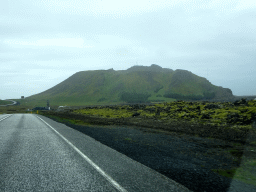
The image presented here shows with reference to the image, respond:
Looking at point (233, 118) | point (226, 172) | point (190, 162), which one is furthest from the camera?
point (233, 118)

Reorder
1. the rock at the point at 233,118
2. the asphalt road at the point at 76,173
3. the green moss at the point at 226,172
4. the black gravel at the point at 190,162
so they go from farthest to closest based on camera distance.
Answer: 1. the rock at the point at 233,118
2. the green moss at the point at 226,172
3. the black gravel at the point at 190,162
4. the asphalt road at the point at 76,173

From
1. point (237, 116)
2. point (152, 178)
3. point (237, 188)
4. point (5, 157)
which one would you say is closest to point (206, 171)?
point (237, 188)

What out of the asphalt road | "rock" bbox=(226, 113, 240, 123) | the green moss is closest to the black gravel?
the green moss

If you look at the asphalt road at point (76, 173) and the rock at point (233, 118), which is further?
the rock at point (233, 118)

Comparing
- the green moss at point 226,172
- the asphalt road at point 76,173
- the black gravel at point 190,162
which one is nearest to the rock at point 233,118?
the black gravel at point 190,162

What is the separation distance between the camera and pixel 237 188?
5023 millimetres

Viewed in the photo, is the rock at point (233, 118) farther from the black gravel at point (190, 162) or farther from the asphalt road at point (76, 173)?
the asphalt road at point (76, 173)

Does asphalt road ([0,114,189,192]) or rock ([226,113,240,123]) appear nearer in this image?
asphalt road ([0,114,189,192])

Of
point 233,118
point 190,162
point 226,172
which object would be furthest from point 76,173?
point 233,118

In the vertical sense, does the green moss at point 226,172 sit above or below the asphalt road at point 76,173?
below

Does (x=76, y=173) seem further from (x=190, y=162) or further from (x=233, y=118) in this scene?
(x=233, y=118)

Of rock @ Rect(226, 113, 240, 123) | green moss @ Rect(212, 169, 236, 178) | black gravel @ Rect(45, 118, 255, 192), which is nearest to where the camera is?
black gravel @ Rect(45, 118, 255, 192)

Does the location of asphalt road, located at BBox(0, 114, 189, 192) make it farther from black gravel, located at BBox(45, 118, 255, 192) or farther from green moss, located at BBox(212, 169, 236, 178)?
green moss, located at BBox(212, 169, 236, 178)

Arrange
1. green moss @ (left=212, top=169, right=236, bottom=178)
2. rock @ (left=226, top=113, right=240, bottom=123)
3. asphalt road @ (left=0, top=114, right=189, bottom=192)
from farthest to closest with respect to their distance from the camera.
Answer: rock @ (left=226, top=113, right=240, bottom=123) → green moss @ (left=212, top=169, right=236, bottom=178) → asphalt road @ (left=0, top=114, right=189, bottom=192)
